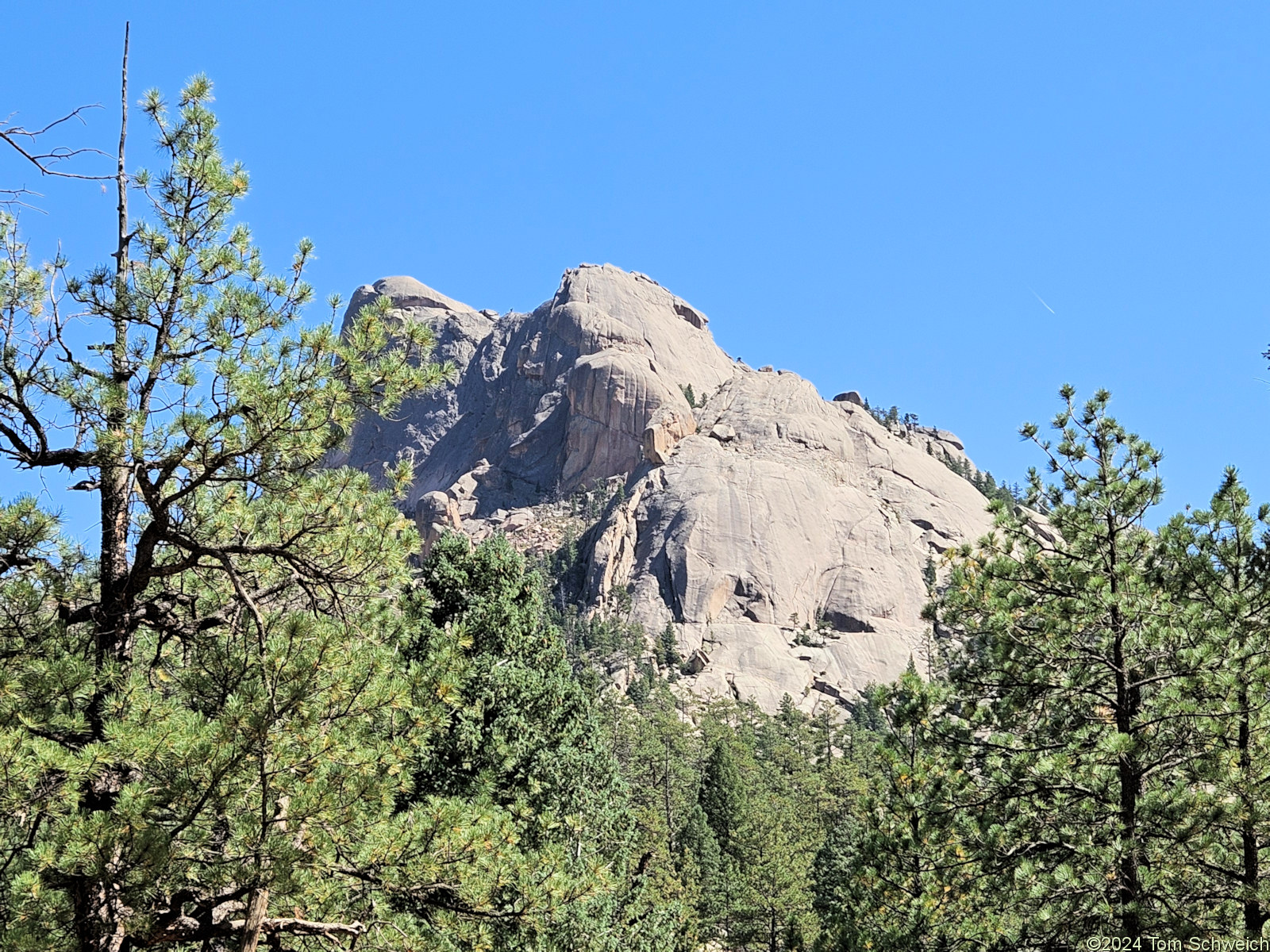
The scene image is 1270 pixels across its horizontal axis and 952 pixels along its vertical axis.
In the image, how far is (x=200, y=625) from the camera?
6656mm

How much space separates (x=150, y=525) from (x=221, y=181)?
2386 millimetres

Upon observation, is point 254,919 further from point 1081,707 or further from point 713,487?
point 713,487

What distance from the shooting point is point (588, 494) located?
399 ft

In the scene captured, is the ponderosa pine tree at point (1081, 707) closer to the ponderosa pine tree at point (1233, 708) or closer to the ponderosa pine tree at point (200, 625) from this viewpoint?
the ponderosa pine tree at point (1233, 708)

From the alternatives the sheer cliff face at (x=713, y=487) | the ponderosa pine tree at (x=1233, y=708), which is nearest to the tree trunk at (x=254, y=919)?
the ponderosa pine tree at (x=1233, y=708)

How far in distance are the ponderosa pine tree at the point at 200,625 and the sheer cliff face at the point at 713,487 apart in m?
66.6

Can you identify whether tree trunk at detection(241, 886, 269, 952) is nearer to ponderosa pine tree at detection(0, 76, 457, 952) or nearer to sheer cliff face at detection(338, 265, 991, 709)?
ponderosa pine tree at detection(0, 76, 457, 952)

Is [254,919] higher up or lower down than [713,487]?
lower down

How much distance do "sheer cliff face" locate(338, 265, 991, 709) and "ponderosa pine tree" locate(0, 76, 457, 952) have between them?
66.6m

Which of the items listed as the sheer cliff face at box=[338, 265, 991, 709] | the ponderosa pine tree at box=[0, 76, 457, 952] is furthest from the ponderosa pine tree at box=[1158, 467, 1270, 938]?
the sheer cliff face at box=[338, 265, 991, 709]

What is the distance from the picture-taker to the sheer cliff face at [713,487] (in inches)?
3688

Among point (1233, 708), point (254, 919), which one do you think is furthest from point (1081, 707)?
point (254, 919)

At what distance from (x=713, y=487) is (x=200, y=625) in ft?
318

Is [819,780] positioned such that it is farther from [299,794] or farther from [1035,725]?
[299,794]
